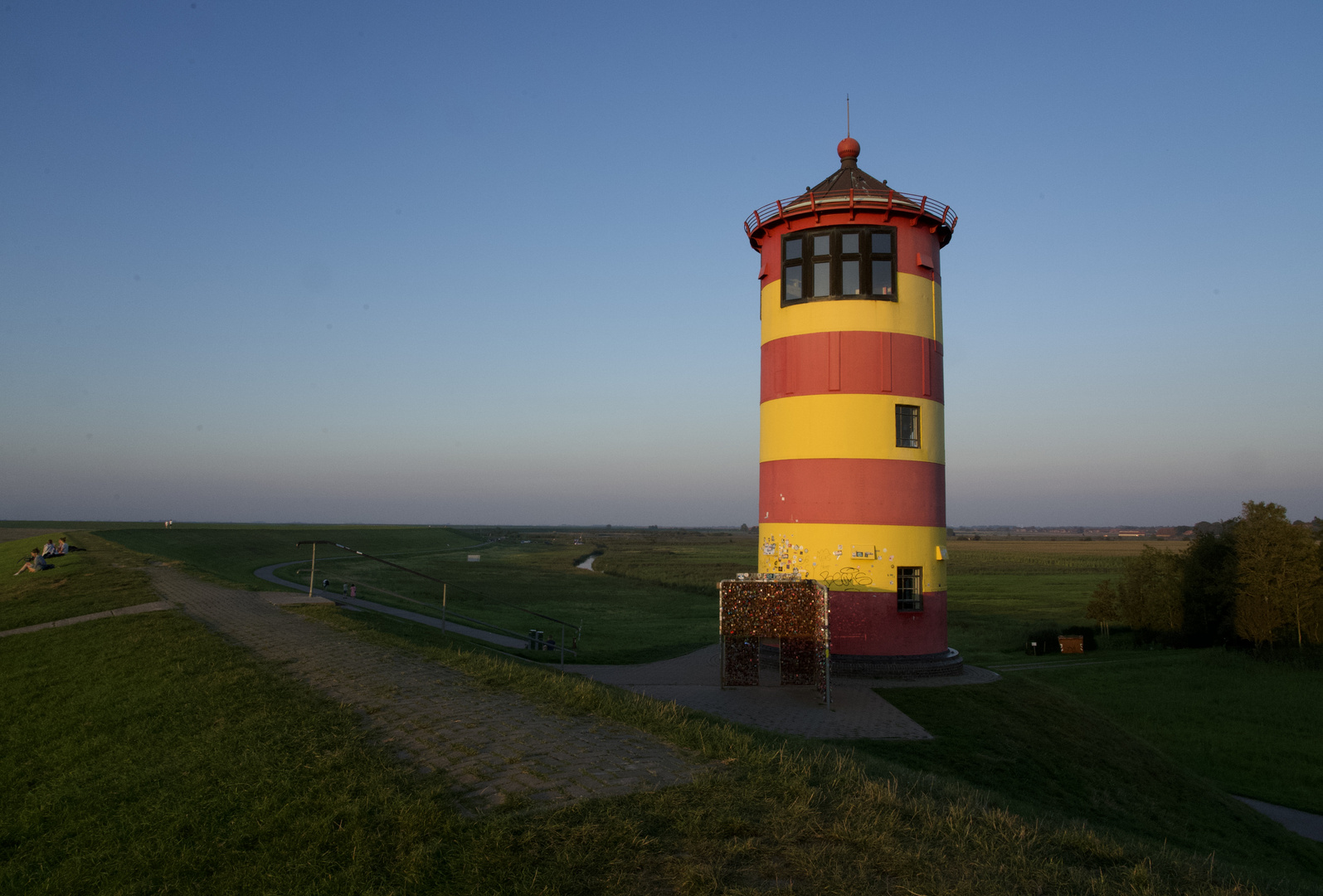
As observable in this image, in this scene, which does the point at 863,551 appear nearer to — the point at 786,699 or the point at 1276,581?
the point at 786,699

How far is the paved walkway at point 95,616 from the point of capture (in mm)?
18094

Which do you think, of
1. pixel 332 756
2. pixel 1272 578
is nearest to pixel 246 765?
pixel 332 756

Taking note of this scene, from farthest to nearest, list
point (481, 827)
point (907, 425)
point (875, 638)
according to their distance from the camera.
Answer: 1. point (907, 425)
2. point (875, 638)
3. point (481, 827)

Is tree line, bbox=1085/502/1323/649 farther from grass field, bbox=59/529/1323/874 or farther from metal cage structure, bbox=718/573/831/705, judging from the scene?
metal cage structure, bbox=718/573/831/705

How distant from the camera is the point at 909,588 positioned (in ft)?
67.4

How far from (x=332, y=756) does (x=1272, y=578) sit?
1655 inches

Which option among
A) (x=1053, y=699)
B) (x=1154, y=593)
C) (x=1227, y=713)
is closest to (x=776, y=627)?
(x=1053, y=699)

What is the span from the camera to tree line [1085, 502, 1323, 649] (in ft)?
113

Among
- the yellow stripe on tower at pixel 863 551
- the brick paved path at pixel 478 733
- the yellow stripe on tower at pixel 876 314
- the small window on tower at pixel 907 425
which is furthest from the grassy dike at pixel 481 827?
the yellow stripe on tower at pixel 876 314

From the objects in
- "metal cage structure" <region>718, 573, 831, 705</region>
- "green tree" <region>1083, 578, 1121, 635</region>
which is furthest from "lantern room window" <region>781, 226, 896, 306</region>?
"green tree" <region>1083, 578, 1121, 635</region>

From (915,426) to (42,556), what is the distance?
36290 mm

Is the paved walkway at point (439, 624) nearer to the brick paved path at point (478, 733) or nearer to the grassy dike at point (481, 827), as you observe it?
the brick paved path at point (478, 733)

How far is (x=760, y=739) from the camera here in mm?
8992

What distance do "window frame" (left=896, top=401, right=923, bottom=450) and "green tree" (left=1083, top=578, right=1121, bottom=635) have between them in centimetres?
2829
